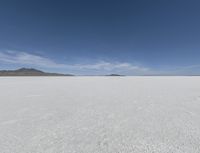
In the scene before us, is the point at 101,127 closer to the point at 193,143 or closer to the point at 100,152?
the point at 100,152

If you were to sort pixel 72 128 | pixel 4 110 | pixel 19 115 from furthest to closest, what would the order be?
1. pixel 4 110
2. pixel 19 115
3. pixel 72 128

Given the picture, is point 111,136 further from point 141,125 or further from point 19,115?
point 19,115

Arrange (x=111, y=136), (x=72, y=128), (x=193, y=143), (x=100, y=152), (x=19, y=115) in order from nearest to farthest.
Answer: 1. (x=100, y=152)
2. (x=193, y=143)
3. (x=111, y=136)
4. (x=72, y=128)
5. (x=19, y=115)

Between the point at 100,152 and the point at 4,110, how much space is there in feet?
10.0

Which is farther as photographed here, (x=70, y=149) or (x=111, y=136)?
(x=111, y=136)

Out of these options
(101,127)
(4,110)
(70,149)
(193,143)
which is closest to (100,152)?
(70,149)

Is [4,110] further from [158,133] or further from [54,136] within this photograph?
[158,133]

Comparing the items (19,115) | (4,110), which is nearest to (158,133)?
(19,115)

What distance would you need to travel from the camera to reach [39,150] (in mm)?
1747

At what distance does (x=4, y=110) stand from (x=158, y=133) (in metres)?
3.67

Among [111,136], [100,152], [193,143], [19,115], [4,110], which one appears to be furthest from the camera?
[4,110]

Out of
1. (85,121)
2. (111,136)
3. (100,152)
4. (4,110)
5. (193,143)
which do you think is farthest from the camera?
(4,110)

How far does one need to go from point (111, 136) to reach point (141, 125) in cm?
73

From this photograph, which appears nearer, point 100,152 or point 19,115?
point 100,152
